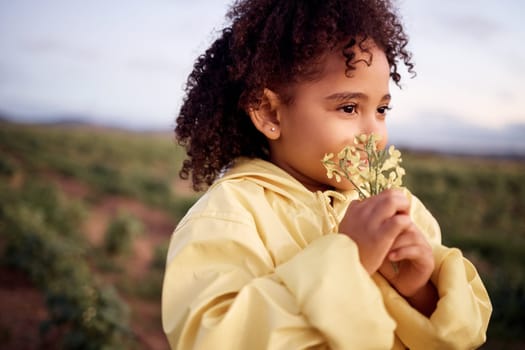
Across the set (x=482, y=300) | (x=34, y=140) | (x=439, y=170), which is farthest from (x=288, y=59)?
→ (x=34, y=140)

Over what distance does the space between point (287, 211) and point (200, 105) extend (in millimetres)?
733

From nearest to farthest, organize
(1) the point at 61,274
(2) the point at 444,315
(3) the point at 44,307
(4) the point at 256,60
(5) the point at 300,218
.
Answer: (2) the point at 444,315
(5) the point at 300,218
(4) the point at 256,60
(3) the point at 44,307
(1) the point at 61,274

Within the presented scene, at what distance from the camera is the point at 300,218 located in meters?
1.75

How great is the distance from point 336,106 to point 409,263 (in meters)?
0.60

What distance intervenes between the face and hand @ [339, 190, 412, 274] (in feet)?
1.28

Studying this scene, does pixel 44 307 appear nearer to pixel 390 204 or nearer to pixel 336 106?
pixel 336 106

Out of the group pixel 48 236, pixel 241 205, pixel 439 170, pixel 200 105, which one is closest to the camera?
pixel 241 205

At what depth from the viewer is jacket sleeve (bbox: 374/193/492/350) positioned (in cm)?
150

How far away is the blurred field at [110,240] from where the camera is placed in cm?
459

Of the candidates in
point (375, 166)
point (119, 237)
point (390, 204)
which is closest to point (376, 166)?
point (375, 166)

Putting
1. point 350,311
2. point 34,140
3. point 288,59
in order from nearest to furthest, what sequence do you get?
point 350,311, point 288,59, point 34,140

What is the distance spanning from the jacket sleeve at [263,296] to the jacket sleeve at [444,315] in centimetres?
21

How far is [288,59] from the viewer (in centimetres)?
189

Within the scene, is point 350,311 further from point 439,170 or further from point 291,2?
point 439,170
